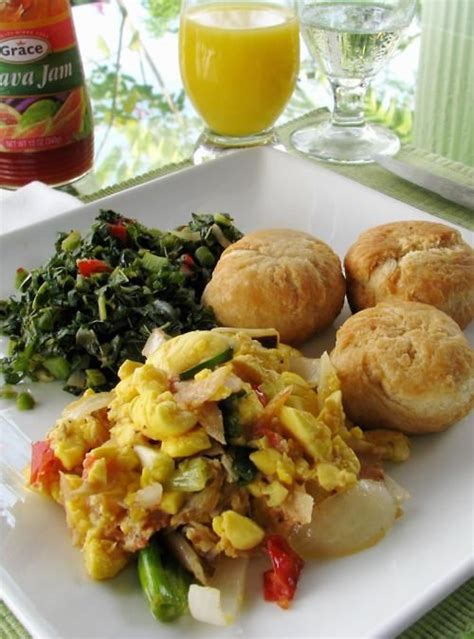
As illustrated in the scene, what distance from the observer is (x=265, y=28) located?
4297mm

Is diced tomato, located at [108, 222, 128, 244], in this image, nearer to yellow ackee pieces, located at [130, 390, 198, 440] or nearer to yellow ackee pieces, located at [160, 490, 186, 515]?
yellow ackee pieces, located at [130, 390, 198, 440]

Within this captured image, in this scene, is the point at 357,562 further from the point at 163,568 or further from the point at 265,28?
the point at 265,28

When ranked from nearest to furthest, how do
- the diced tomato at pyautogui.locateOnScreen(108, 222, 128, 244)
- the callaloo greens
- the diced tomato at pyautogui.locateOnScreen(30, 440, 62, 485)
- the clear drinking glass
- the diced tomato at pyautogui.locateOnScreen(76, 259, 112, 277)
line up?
the diced tomato at pyautogui.locateOnScreen(30, 440, 62, 485) → the callaloo greens → the diced tomato at pyautogui.locateOnScreen(76, 259, 112, 277) → the diced tomato at pyautogui.locateOnScreen(108, 222, 128, 244) → the clear drinking glass

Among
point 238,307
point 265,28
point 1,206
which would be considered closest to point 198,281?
point 238,307

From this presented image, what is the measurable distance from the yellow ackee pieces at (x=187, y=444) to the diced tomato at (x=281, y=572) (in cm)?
26

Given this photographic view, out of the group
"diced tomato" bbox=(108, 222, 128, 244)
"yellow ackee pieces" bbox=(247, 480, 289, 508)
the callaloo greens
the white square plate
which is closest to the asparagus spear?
the white square plate

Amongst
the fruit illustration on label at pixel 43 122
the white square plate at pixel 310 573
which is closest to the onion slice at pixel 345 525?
the white square plate at pixel 310 573

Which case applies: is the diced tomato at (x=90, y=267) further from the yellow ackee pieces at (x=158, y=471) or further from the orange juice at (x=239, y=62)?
the orange juice at (x=239, y=62)

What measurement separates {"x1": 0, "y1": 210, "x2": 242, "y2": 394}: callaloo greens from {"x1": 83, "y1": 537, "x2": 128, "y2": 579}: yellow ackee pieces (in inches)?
30.1

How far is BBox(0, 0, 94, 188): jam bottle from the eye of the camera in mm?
3883

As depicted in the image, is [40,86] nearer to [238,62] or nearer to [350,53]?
[238,62]

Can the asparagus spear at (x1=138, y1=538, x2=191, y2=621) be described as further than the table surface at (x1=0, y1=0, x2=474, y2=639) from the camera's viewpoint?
No

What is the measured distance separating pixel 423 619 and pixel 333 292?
3.66ft

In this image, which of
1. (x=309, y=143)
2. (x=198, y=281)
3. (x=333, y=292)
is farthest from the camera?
(x=309, y=143)
